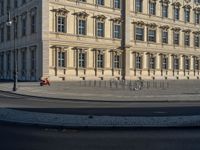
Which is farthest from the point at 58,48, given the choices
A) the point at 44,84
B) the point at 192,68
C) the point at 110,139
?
the point at 110,139

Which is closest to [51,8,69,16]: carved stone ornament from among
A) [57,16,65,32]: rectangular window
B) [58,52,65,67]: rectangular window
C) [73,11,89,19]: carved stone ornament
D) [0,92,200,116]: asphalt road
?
[57,16,65,32]: rectangular window

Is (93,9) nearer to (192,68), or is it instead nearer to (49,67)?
(49,67)

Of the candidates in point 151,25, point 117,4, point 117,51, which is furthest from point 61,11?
point 151,25

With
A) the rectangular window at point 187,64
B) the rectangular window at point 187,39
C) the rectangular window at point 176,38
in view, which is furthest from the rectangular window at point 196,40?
the rectangular window at point 176,38

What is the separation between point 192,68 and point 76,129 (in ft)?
216

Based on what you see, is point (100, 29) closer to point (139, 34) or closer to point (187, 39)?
point (139, 34)

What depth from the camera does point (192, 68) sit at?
75.4 m

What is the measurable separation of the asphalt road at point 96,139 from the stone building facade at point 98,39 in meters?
37.1

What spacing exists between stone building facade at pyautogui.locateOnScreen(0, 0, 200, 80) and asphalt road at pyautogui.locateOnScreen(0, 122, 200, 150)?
1462 inches

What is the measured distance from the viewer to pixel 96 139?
1095 cm

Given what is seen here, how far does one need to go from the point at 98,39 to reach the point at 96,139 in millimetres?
45635

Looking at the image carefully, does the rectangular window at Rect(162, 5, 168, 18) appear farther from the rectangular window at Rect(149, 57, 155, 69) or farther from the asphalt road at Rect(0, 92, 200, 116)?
the asphalt road at Rect(0, 92, 200, 116)

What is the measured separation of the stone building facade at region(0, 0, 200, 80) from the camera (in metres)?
50.3

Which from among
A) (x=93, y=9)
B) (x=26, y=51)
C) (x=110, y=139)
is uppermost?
(x=93, y=9)
